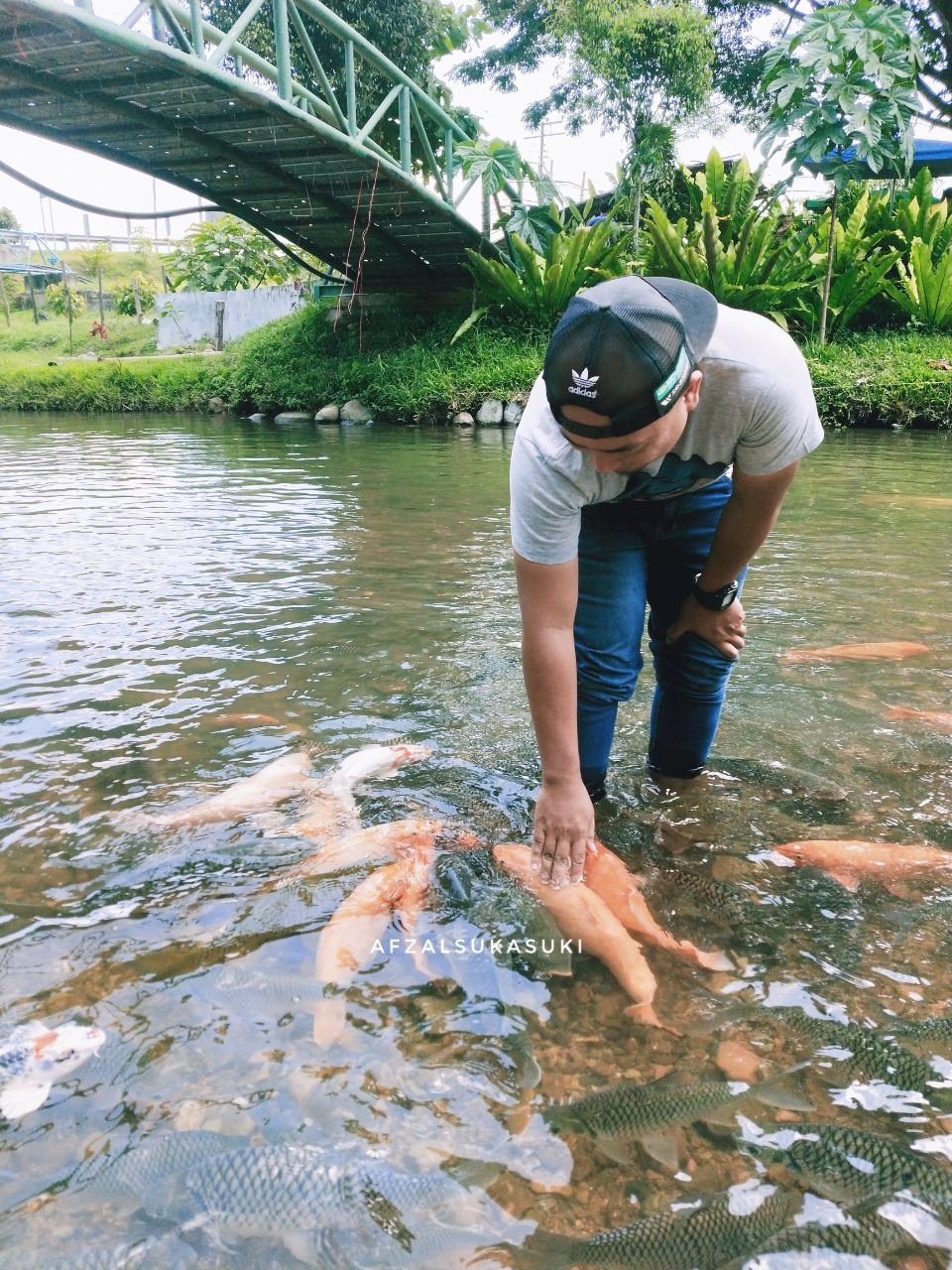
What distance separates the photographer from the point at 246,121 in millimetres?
12492

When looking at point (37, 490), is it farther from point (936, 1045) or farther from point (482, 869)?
point (936, 1045)

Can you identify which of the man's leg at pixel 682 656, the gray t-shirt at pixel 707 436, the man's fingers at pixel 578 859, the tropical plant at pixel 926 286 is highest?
the tropical plant at pixel 926 286

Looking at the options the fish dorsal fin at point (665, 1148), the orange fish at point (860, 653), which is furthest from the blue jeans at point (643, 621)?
the orange fish at point (860, 653)

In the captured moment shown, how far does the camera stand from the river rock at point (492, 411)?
16344 millimetres

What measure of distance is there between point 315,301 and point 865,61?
1354cm

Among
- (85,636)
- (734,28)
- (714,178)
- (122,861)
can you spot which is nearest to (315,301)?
(714,178)

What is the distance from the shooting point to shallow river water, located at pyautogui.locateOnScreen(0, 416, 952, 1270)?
148cm

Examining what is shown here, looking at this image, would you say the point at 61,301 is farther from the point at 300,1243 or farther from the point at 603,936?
the point at 300,1243

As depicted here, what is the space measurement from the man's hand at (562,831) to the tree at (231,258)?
31895mm

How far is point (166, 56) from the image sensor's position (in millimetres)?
10086

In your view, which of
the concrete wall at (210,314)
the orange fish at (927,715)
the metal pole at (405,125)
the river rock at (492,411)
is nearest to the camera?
the orange fish at (927,715)

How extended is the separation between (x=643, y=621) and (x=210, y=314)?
97.1ft

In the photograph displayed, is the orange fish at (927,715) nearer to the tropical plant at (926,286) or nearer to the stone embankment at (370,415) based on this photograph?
the stone embankment at (370,415)

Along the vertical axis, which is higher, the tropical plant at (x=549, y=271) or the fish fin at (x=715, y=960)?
the tropical plant at (x=549, y=271)
